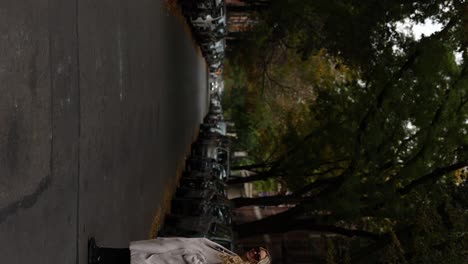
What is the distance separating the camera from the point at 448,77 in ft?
40.9

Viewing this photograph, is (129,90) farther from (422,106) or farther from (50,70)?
(422,106)

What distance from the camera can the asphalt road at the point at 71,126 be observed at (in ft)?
9.49

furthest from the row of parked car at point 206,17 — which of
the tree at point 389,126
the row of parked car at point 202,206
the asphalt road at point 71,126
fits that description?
the asphalt road at point 71,126

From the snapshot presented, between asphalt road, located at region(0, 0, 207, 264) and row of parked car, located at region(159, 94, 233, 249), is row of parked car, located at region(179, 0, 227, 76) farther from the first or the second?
asphalt road, located at region(0, 0, 207, 264)

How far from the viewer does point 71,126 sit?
12.9 ft

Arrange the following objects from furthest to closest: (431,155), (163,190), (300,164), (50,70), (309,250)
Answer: (309,250), (300,164), (431,155), (163,190), (50,70)

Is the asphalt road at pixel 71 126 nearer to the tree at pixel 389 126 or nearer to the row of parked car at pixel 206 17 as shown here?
the row of parked car at pixel 206 17

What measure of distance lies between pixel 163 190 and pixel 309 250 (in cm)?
1088

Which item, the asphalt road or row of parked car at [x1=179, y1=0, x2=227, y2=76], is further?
row of parked car at [x1=179, y1=0, x2=227, y2=76]

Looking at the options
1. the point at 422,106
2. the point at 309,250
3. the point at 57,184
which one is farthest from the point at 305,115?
the point at 57,184

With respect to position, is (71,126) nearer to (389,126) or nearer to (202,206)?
(202,206)

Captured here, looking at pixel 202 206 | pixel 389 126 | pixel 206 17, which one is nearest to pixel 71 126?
pixel 202 206

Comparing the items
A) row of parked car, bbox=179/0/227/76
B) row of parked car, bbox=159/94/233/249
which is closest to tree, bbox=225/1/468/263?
row of parked car, bbox=159/94/233/249

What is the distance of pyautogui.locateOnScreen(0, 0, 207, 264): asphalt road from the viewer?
2.89 meters
